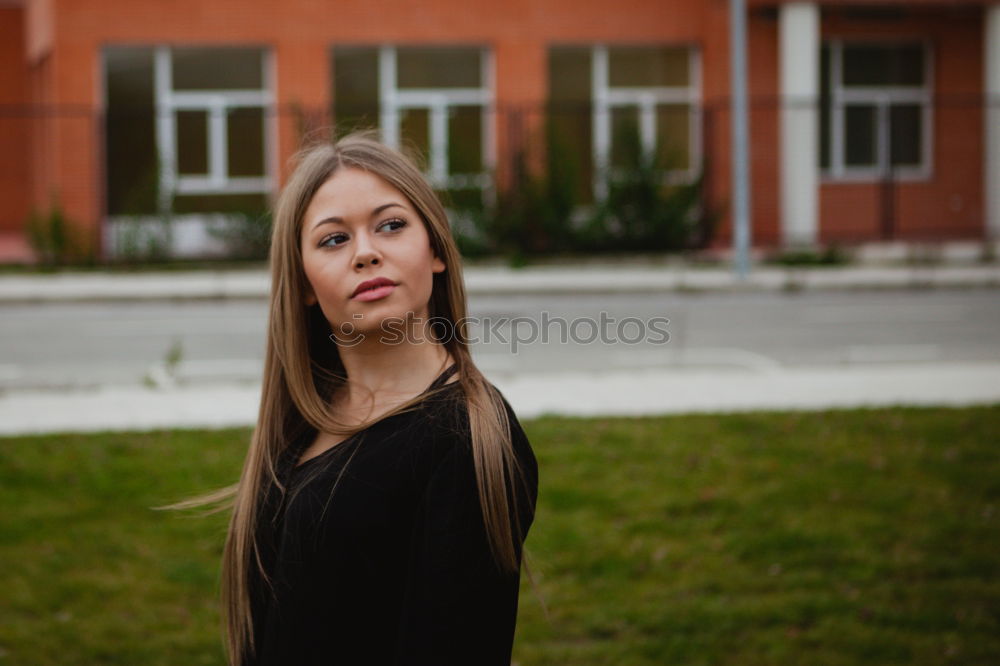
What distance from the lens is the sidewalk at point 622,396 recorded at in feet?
25.7

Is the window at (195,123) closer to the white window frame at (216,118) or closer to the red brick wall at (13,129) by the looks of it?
the white window frame at (216,118)

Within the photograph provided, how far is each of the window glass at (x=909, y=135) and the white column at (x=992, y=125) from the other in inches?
47.0

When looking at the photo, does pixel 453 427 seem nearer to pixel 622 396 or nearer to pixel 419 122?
pixel 622 396

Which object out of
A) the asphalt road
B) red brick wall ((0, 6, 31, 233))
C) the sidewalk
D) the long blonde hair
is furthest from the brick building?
the long blonde hair

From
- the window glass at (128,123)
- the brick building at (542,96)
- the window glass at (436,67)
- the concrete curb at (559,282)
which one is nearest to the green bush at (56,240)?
the brick building at (542,96)

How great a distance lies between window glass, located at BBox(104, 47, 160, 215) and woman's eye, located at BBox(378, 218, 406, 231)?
21.4m

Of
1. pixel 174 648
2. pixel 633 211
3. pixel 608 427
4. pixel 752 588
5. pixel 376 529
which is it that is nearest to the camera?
pixel 376 529

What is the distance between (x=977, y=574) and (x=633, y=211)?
1761cm

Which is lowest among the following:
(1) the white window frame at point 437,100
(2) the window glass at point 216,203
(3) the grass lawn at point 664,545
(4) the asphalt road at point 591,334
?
(3) the grass lawn at point 664,545

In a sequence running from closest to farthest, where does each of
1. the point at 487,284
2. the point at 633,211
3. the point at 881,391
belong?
the point at 881,391 < the point at 487,284 < the point at 633,211

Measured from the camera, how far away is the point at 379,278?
2.03 meters

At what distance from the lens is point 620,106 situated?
2352cm

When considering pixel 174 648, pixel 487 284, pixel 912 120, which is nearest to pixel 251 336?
pixel 487 284

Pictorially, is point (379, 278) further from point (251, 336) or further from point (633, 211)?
point (633, 211)
